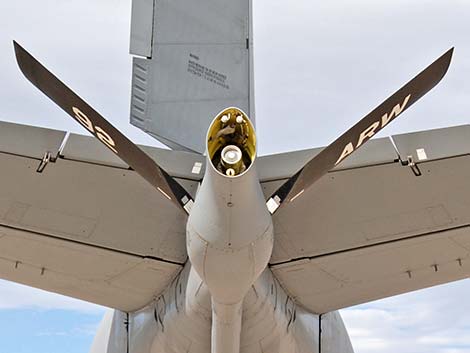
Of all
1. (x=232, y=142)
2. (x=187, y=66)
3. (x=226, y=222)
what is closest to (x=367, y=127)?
(x=232, y=142)

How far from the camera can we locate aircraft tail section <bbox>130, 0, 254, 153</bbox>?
7.40 meters

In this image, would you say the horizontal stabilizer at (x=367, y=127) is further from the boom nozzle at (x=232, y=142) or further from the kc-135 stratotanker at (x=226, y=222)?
the boom nozzle at (x=232, y=142)

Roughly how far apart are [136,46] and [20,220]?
2.46m

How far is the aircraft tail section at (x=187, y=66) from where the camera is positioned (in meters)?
7.40

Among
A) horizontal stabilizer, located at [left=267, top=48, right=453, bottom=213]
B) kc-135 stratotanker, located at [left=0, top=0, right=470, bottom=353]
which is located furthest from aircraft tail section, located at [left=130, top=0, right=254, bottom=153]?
horizontal stabilizer, located at [left=267, top=48, right=453, bottom=213]

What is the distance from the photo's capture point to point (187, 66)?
25.6 feet

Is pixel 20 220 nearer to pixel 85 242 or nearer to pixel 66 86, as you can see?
pixel 85 242

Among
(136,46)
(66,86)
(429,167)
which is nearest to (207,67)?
(136,46)

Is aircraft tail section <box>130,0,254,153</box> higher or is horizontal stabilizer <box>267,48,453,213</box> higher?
aircraft tail section <box>130,0,254,153</box>

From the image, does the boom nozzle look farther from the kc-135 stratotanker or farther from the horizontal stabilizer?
the horizontal stabilizer

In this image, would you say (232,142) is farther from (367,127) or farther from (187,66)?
(187,66)

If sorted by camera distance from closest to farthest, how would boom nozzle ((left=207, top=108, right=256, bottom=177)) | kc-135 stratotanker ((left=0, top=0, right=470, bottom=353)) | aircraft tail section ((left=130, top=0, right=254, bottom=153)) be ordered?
boom nozzle ((left=207, top=108, right=256, bottom=177)), kc-135 stratotanker ((left=0, top=0, right=470, bottom=353)), aircraft tail section ((left=130, top=0, right=254, bottom=153))

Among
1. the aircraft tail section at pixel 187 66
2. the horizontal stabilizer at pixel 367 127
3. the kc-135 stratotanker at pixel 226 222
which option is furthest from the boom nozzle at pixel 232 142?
the aircraft tail section at pixel 187 66

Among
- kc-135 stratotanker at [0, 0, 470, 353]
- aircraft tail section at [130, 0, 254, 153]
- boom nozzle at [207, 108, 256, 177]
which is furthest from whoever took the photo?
aircraft tail section at [130, 0, 254, 153]
